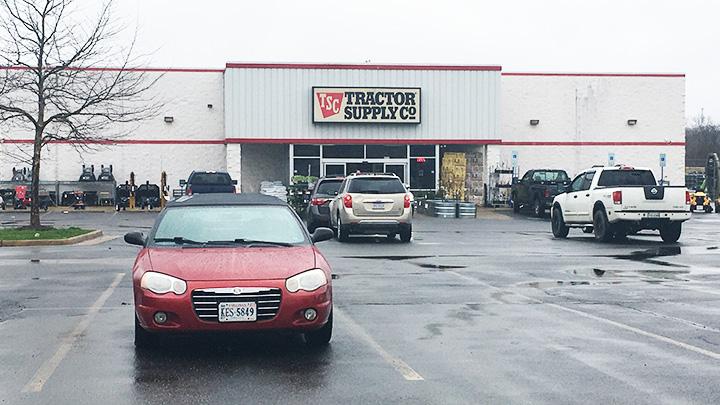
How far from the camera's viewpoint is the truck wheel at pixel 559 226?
2312 centimetres

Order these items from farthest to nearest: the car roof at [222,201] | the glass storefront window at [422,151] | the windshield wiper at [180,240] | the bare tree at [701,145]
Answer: the bare tree at [701,145]
the glass storefront window at [422,151]
the car roof at [222,201]
the windshield wiper at [180,240]

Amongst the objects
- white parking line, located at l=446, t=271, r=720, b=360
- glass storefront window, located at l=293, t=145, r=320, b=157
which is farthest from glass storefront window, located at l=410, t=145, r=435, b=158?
white parking line, located at l=446, t=271, r=720, b=360

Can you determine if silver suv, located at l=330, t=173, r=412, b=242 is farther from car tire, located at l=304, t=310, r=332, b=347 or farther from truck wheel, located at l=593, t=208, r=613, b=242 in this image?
car tire, located at l=304, t=310, r=332, b=347

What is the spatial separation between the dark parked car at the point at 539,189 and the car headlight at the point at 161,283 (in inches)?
1091

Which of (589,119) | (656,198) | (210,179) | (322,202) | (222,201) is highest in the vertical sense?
(589,119)

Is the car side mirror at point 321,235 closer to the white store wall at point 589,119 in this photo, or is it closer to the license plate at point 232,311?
the license plate at point 232,311

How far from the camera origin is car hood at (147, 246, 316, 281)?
24.0 ft

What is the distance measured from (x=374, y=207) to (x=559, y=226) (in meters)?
5.83

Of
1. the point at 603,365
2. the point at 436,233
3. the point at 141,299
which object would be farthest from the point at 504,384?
the point at 436,233

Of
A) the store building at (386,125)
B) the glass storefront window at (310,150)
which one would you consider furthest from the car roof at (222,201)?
the glass storefront window at (310,150)

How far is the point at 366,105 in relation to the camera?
40.6 metres

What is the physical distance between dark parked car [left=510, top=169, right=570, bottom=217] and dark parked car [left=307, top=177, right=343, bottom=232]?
12.6 m

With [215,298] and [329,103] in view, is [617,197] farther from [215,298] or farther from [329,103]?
[329,103]

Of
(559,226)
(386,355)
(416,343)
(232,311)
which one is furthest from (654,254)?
(232,311)
